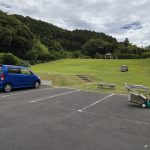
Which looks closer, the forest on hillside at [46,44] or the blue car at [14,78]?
the blue car at [14,78]

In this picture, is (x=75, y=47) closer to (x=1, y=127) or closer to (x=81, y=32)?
(x=81, y=32)

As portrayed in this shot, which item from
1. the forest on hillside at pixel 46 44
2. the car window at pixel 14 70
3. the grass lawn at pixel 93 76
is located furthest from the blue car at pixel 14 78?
the forest on hillside at pixel 46 44

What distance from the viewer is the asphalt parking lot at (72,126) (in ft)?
19.8

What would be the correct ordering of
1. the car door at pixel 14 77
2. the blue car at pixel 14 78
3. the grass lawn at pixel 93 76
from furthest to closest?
the grass lawn at pixel 93 76 < the car door at pixel 14 77 < the blue car at pixel 14 78

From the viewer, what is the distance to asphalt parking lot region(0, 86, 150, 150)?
6033 millimetres

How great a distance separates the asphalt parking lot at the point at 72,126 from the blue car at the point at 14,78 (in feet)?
14.1

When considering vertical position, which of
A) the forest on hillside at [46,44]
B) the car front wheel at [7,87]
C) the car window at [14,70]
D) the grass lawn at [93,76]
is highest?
the forest on hillside at [46,44]

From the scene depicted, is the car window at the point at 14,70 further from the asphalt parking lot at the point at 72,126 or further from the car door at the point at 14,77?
the asphalt parking lot at the point at 72,126

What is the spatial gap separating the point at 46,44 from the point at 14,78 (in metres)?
76.5

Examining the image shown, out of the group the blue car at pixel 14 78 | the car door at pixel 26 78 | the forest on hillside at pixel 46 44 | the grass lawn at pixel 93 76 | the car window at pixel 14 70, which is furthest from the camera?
the forest on hillside at pixel 46 44

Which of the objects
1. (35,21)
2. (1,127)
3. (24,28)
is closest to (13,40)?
(24,28)

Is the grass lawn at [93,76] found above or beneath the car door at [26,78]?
beneath

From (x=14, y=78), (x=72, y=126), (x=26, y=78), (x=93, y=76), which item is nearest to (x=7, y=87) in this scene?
(x=14, y=78)

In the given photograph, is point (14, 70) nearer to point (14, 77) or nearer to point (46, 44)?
point (14, 77)
